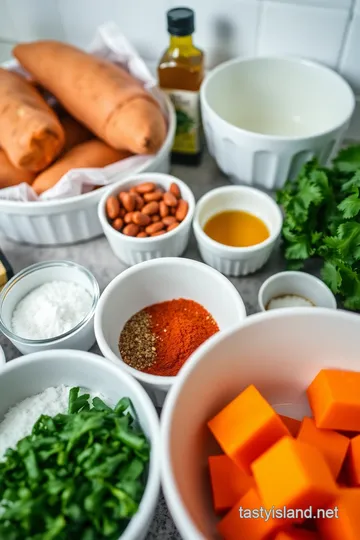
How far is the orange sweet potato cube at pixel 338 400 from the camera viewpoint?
17.5 inches

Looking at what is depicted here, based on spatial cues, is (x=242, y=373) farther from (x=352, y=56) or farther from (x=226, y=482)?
(x=352, y=56)

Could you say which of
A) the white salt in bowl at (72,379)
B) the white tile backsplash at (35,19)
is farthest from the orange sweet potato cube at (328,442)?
the white tile backsplash at (35,19)

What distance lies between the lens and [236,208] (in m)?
0.76

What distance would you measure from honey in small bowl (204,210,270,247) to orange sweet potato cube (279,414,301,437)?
0.95 feet

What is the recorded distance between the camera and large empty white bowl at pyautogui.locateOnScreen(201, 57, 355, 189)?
71cm

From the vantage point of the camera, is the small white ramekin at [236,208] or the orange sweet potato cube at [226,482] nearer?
the orange sweet potato cube at [226,482]

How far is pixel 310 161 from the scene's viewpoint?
698 millimetres

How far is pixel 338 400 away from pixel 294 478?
0.10m

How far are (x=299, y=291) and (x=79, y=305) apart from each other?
0.32 metres

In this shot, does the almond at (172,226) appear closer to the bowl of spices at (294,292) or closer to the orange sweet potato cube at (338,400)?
the bowl of spices at (294,292)

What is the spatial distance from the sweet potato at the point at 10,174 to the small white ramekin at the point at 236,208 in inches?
10.9

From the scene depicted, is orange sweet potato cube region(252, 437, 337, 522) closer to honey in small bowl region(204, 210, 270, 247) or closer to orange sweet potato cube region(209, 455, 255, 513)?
orange sweet potato cube region(209, 455, 255, 513)

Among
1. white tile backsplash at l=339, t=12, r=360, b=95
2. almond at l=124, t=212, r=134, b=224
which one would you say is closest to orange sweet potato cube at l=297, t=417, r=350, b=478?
almond at l=124, t=212, r=134, b=224

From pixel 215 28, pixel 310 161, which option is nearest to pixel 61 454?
pixel 310 161
